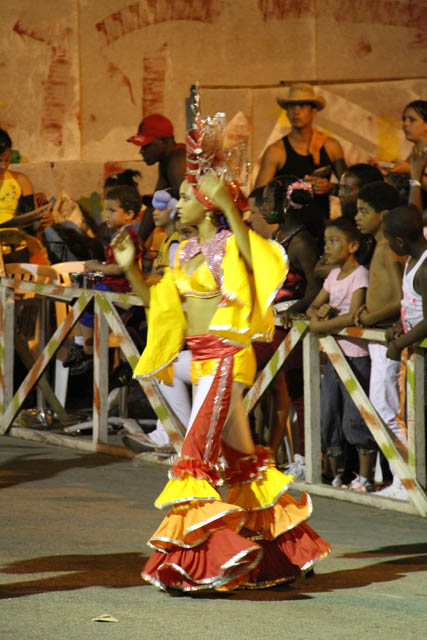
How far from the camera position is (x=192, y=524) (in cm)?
488

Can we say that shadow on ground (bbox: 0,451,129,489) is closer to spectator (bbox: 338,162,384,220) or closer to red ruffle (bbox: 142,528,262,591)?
spectator (bbox: 338,162,384,220)

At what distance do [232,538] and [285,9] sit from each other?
777cm

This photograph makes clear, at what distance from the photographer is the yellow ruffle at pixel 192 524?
4.88 m

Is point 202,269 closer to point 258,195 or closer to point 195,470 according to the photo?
point 195,470

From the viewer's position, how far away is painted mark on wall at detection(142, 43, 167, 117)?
40.2 feet

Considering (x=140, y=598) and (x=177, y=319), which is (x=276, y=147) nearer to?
(x=177, y=319)

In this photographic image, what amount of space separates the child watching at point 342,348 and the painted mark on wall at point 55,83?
605cm

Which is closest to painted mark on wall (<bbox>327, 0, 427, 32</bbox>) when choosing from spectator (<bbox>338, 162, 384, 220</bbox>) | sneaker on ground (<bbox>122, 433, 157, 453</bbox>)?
spectator (<bbox>338, 162, 384, 220</bbox>)

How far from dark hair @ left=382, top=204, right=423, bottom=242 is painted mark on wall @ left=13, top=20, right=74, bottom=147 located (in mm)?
6845

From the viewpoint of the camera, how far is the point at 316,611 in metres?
4.66

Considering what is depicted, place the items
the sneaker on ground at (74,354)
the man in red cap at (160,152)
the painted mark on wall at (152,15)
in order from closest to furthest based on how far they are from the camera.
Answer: the sneaker on ground at (74,354)
the man in red cap at (160,152)
the painted mark on wall at (152,15)

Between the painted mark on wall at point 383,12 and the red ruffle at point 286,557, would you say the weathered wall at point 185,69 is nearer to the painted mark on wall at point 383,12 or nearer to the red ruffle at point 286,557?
the painted mark on wall at point 383,12

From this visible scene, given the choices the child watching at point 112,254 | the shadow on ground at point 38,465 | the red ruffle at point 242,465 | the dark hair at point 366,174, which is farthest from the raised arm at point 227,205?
the child watching at point 112,254

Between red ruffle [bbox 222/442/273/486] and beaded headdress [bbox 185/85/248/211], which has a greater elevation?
beaded headdress [bbox 185/85/248/211]
